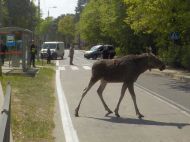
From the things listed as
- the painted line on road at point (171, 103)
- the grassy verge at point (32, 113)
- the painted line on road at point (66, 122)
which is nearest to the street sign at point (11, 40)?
the grassy verge at point (32, 113)

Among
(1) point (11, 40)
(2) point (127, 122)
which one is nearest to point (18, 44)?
(1) point (11, 40)

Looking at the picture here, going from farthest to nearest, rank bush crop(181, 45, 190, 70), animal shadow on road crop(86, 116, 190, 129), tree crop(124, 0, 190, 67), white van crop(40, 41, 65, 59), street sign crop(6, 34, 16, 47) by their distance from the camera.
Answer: white van crop(40, 41, 65, 59), bush crop(181, 45, 190, 70), street sign crop(6, 34, 16, 47), tree crop(124, 0, 190, 67), animal shadow on road crop(86, 116, 190, 129)

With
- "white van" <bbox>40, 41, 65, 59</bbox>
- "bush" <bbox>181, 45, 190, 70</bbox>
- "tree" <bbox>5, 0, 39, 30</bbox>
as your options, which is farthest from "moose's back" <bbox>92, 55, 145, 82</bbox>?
"tree" <bbox>5, 0, 39, 30</bbox>

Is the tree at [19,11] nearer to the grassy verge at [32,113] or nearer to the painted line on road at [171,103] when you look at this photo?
the grassy verge at [32,113]

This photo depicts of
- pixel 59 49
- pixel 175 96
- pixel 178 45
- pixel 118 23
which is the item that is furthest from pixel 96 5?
pixel 175 96

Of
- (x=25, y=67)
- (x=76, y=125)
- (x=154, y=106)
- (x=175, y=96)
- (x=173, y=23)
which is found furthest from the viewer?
(x=173, y=23)

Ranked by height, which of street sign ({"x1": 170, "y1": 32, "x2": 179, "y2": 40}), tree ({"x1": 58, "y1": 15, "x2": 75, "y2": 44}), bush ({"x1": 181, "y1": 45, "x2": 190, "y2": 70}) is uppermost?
street sign ({"x1": 170, "y1": 32, "x2": 179, "y2": 40})

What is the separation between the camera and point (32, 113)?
12430mm

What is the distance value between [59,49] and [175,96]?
45.8 metres

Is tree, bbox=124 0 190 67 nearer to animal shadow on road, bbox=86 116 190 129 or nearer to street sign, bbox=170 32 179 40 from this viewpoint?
street sign, bbox=170 32 179 40

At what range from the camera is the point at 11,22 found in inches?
3204

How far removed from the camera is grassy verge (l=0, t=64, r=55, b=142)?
9.44 m

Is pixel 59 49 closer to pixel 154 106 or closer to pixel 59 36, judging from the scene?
pixel 154 106

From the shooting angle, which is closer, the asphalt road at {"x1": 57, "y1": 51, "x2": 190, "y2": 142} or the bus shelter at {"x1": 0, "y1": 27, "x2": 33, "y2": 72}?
the asphalt road at {"x1": 57, "y1": 51, "x2": 190, "y2": 142}
